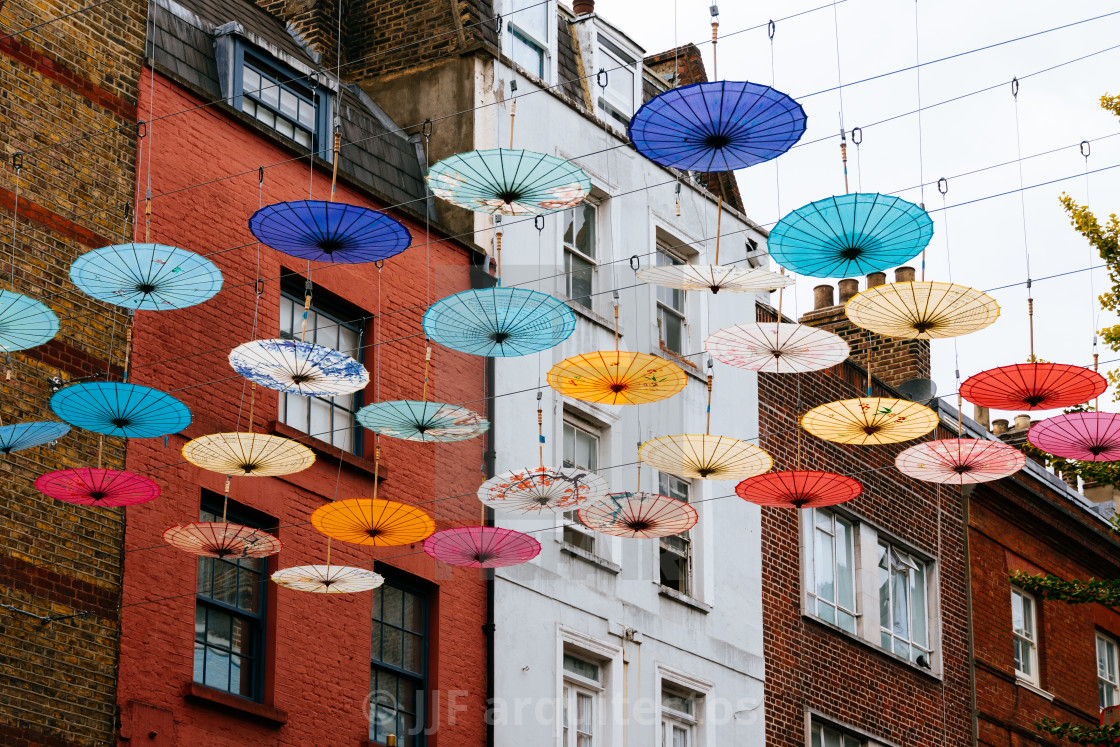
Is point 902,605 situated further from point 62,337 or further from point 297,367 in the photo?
point 62,337

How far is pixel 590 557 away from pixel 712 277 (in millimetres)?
8060

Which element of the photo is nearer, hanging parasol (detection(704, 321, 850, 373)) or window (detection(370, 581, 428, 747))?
hanging parasol (detection(704, 321, 850, 373))

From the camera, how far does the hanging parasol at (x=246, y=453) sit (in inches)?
695

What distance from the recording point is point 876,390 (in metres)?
32.5

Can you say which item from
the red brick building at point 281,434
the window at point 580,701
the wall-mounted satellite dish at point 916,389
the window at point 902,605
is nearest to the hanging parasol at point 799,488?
the red brick building at point 281,434

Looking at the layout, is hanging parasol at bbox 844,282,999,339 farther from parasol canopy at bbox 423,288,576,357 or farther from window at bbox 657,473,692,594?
window at bbox 657,473,692,594

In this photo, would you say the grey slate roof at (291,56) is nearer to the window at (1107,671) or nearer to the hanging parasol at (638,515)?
the hanging parasol at (638,515)

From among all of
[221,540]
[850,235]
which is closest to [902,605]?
[850,235]

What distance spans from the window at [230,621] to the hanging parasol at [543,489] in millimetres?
3202

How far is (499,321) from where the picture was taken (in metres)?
17.9

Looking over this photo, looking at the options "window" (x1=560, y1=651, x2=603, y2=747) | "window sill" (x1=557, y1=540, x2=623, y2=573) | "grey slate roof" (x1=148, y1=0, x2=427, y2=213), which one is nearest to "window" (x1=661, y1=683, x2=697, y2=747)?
"window" (x1=560, y1=651, x2=603, y2=747)

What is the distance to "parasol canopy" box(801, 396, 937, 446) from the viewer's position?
59.5 feet

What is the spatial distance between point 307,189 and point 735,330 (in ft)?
23.8

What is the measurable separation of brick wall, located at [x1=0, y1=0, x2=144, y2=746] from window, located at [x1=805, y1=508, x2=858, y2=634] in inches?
566
